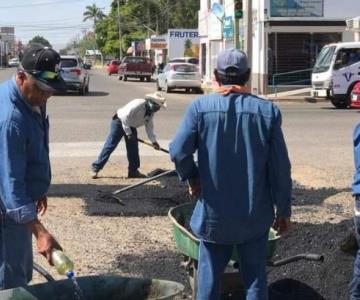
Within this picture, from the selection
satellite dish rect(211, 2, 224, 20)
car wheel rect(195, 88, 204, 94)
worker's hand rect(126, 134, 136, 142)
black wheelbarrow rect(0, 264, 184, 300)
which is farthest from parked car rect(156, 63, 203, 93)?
black wheelbarrow rect(0, 264, 184, 300)

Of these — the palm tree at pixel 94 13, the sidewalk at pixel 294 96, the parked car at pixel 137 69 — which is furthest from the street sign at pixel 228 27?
the palm tree at pixel 94 13

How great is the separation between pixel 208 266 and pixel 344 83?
22.5 m

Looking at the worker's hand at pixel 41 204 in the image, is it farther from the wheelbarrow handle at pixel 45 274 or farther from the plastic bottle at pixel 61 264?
the plastic bottle at pixel 61 264

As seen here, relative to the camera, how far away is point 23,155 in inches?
148

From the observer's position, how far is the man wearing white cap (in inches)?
418

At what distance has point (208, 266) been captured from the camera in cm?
428

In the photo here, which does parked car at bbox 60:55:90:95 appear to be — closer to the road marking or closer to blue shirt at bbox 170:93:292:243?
the road marking

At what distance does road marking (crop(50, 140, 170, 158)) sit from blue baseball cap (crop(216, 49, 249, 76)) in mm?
9567

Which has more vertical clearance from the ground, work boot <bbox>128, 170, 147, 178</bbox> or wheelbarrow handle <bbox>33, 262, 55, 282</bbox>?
wheelbarrow handle <bbox>33, 262, 55, 282</bbox>

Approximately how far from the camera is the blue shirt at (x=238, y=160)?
4.11m

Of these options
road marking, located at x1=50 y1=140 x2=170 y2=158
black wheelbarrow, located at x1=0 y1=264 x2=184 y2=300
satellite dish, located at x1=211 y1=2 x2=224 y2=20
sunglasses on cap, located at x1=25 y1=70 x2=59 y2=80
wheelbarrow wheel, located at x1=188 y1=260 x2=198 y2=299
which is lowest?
road marking, located at x1=50 y1=140 x2=170 y2=158

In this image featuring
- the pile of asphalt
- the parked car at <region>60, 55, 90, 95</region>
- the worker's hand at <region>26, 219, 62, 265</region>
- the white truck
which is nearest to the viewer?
the worker's hand at <region>26, 219, 62, 265</region>

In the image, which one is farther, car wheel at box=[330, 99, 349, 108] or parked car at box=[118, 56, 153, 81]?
parked car at box=[118, 56, 153, 81]

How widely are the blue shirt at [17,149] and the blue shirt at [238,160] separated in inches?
33.9
